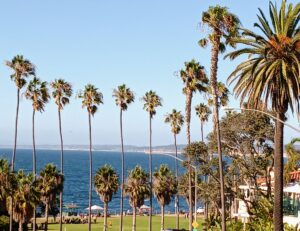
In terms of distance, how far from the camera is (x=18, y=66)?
67.9 meters

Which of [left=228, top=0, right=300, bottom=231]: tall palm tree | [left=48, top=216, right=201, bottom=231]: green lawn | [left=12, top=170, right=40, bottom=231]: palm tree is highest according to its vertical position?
[left=228, top=0, right=300, bottom=231]: tall palm tree

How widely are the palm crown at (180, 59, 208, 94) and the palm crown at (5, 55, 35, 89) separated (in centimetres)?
2127

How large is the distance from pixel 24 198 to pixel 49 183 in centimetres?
1098

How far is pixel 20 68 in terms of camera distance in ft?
223

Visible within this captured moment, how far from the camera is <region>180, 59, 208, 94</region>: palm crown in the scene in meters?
59.7

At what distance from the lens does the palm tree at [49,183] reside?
208 ft

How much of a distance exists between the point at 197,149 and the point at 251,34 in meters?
26.6

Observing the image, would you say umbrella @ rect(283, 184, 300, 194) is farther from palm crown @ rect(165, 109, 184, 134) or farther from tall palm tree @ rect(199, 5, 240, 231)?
palm crown @ rect(165, 109, 184, 134)

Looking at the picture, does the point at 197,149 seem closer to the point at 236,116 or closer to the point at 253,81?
the point at 236,116

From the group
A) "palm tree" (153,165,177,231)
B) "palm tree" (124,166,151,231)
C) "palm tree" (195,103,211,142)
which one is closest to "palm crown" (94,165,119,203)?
"palm tree" (124,166,151,231)

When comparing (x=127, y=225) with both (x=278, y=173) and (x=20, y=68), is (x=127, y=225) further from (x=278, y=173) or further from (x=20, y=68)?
(x=278, y=173)

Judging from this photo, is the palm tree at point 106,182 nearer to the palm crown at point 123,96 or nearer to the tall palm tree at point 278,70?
the palm crown at point 123,96

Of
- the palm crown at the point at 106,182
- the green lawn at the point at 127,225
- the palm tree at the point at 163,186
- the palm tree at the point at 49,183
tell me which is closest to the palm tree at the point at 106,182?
the palm crown at the point at 106,182

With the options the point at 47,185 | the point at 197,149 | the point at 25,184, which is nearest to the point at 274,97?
the point at 197,149
